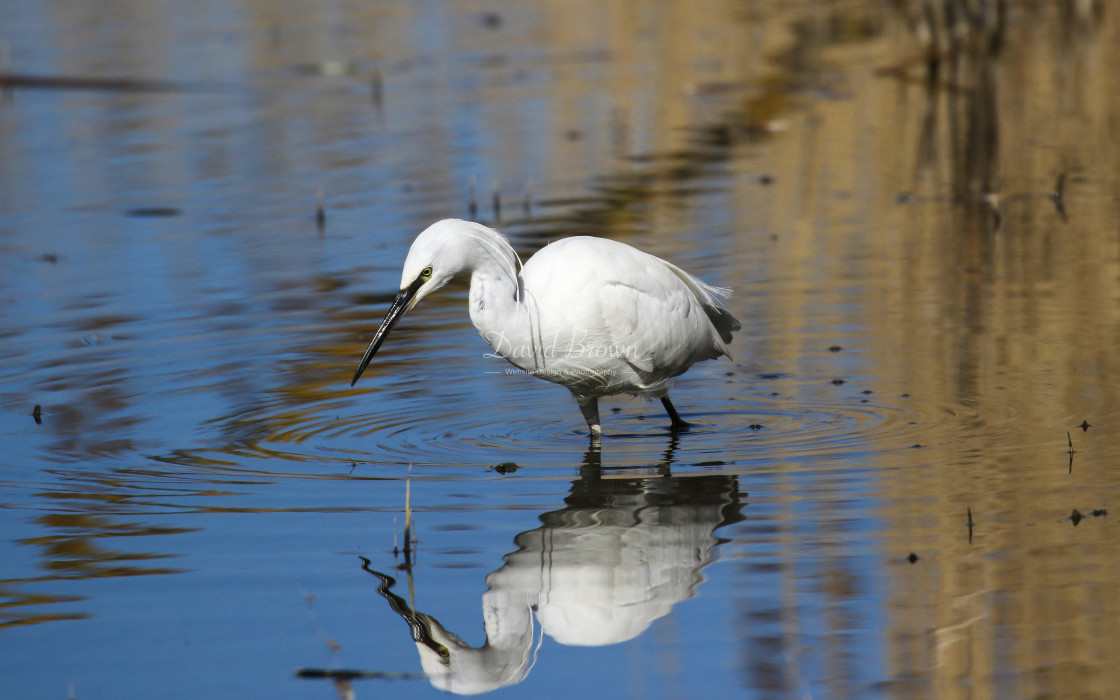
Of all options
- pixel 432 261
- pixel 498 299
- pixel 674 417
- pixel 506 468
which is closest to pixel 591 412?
pixel 674 417

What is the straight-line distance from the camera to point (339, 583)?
4.62m

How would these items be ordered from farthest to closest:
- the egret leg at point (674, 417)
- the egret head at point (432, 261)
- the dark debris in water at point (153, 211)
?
the dark debris in water at point (153, 211) < the egret leg at point (674, 417) < the egret head at point (432, 261)

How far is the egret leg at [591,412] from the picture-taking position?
19.9ft

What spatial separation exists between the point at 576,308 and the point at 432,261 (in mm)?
667

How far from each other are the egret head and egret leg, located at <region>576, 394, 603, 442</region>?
93 centimetres

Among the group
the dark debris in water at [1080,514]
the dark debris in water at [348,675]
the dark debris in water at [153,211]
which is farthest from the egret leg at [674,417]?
the dark debris in water at [153,211]

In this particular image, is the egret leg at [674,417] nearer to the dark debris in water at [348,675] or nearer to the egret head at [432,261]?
the egret head at [432,261]

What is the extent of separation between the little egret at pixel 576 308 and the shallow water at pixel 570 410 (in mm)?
317

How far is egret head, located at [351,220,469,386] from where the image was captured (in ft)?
17.3

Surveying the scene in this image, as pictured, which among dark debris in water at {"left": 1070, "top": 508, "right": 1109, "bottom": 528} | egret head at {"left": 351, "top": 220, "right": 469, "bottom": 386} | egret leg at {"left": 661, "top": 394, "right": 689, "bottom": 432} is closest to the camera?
dark debris in water at {"left": 1070, "top": 508, "right": 1109, "bottom": 528}

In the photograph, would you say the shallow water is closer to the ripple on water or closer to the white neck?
the ripple on water

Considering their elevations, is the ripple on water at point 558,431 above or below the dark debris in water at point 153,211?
below

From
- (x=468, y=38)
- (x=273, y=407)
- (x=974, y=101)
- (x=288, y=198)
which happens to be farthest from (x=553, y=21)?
(x=273, y=407)
